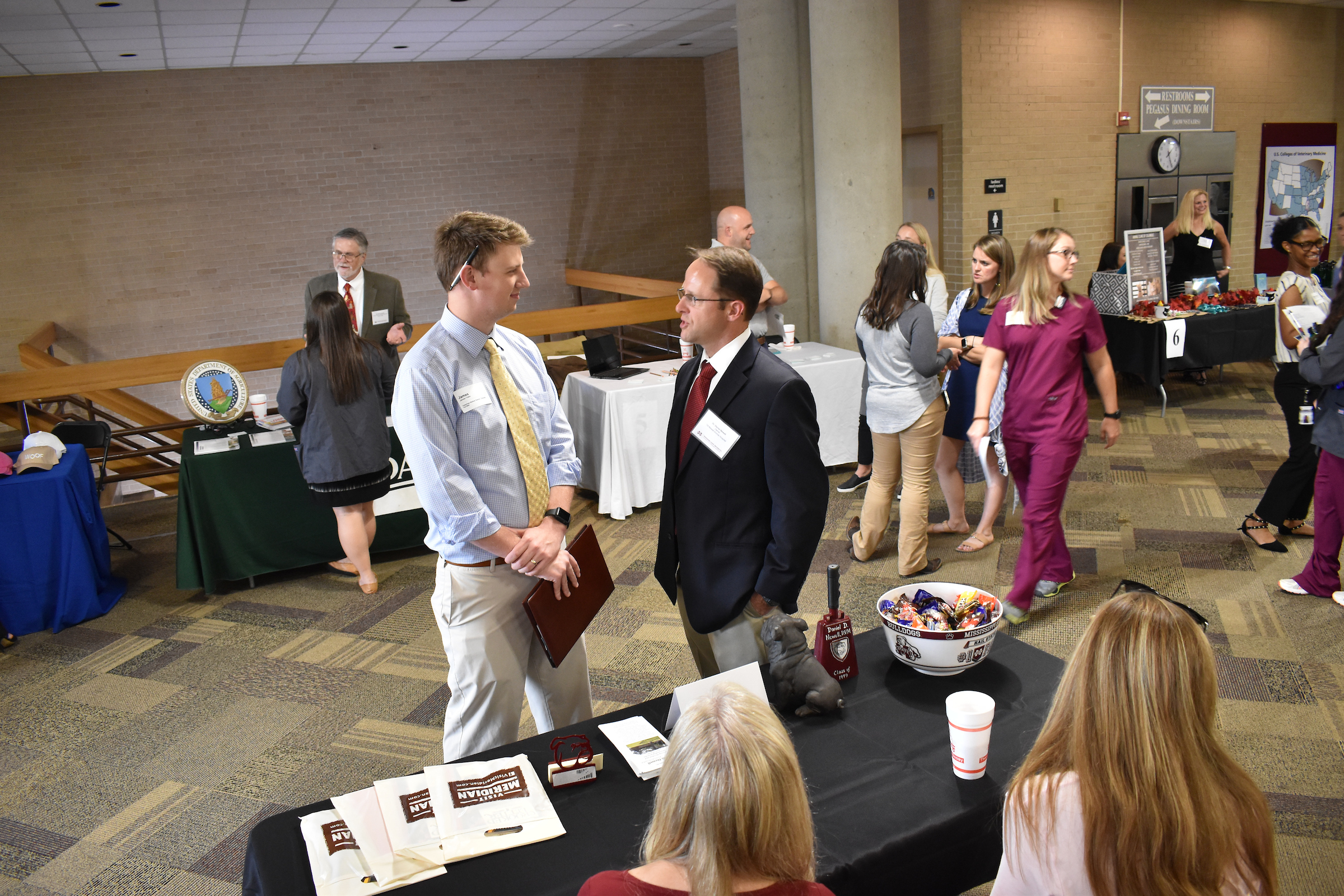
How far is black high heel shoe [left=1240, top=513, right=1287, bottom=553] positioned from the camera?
4305 mm

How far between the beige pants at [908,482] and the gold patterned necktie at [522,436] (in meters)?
2.21

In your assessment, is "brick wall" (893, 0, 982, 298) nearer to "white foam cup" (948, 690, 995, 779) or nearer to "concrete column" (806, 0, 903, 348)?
"concrete column" (806, 0, 903, 348)

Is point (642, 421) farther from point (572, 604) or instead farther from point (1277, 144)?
point (1277, 144)

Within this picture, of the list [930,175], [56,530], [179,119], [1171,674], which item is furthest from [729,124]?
[1171,674]

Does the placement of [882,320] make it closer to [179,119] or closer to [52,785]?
[52,785]

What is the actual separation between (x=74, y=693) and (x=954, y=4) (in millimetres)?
7475

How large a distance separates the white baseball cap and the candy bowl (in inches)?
167

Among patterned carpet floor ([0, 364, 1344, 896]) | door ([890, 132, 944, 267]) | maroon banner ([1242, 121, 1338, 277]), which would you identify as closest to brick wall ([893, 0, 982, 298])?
door ([890, 132, 944, 267])

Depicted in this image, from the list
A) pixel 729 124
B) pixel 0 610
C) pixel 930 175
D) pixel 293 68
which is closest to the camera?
pixel 0 610

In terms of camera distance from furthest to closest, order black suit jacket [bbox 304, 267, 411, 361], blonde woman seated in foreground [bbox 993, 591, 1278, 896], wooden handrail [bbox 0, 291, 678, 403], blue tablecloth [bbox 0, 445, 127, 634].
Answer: wooden handrail [bbox 0, 291, 678, 403]
black suit jacket [bbox 304, 267, 411, 361]
blue tablecloth [bbox 0, 445, 127, 634]
blonde woman seated in foreground [bbox 993, 591, 1278, 896]

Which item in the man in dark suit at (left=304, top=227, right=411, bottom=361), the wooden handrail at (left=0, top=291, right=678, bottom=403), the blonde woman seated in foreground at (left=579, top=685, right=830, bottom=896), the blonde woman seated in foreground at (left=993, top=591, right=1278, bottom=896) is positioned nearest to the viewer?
the blonde woman seated in foreground at (left=579, top=685, right=830, bottom=896)

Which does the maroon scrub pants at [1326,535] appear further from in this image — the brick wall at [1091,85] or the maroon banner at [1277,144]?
the maroon banner at [1277,144]

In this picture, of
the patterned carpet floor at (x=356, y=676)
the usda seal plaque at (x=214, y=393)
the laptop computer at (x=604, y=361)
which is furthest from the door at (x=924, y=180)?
the usda seal plaque at (x=214, y=393)

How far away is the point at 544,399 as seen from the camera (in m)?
2.49
